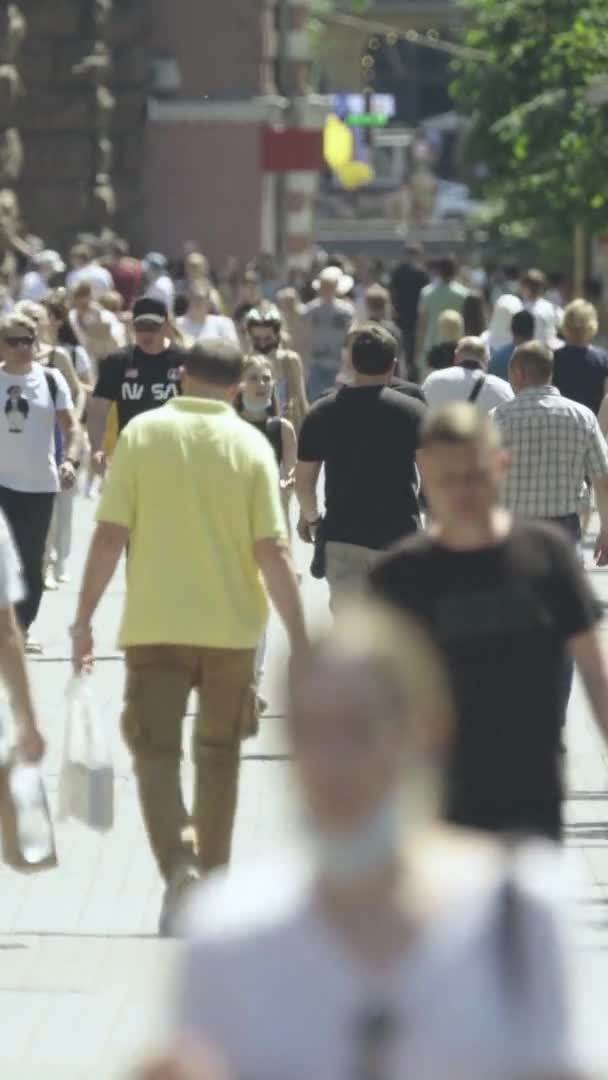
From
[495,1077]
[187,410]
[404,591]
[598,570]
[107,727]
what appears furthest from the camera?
[598,570]

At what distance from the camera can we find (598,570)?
1894 centimetres

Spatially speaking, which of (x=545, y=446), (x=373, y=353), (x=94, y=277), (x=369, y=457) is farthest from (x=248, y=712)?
(x=94, y=277)

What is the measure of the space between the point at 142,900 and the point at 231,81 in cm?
4032

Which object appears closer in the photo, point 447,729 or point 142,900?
point 447,729

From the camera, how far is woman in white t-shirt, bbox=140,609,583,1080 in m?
3.19

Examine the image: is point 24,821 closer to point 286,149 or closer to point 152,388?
point 152,388

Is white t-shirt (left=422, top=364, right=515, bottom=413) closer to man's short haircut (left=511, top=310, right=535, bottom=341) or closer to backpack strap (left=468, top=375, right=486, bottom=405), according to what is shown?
backpack strap (left=468, top=375, right=486, bottom=405)

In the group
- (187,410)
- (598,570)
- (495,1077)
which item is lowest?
(598,570)

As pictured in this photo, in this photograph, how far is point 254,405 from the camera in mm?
13203

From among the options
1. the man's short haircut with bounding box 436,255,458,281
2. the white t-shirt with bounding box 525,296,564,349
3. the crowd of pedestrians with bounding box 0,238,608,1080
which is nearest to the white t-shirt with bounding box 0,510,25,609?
the crowd of pedestrians with bounding box 0,238,608,1080

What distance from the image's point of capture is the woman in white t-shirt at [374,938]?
3191mm

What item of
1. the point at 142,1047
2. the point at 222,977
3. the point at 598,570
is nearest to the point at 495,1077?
the point at 222,977

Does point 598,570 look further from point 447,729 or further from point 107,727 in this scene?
point 447,729

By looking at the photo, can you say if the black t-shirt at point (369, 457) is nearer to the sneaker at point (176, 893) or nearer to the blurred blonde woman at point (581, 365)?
the sneaker at point (176, 893)
